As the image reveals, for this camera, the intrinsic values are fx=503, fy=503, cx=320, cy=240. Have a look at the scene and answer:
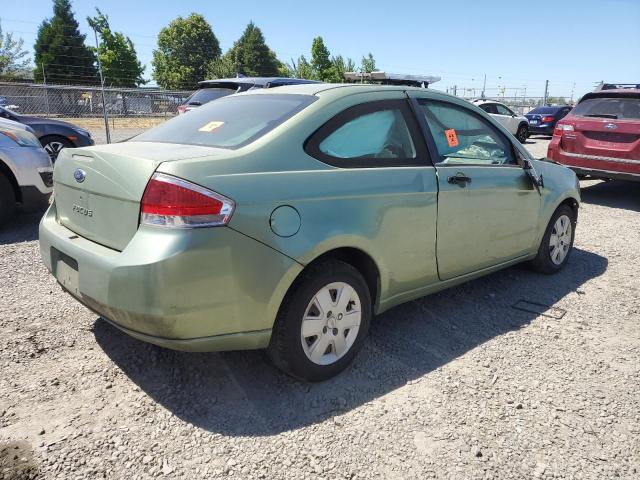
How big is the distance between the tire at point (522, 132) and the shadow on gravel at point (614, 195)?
9251 mm

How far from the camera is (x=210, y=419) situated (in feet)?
8.23

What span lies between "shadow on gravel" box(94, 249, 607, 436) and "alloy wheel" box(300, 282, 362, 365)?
0.20 metres

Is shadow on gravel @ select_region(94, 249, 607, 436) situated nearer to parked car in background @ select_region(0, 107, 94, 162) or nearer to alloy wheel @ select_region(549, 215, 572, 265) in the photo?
alloy wheel @ select_region(549, 215, 572, 265)

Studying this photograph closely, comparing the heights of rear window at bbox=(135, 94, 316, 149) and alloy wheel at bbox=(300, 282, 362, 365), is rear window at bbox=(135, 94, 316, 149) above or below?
above

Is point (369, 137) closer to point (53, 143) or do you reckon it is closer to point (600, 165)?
point (600, 165)

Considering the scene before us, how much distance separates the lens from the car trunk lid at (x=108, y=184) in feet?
7.86

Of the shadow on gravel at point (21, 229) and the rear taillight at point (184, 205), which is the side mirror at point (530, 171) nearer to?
the rear taillight at point (184, 205)

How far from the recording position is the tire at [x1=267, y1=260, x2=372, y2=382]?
2578mm

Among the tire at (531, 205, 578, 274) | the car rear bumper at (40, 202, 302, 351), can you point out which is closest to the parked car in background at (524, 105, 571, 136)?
the tire at (531, 205, 578, 274)

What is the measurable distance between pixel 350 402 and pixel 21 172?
4651 mm

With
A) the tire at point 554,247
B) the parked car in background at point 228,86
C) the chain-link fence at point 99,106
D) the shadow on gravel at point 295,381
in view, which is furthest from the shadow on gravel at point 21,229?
the chain-link fence at point 99,106

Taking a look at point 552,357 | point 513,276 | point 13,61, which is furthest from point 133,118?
point 13,61

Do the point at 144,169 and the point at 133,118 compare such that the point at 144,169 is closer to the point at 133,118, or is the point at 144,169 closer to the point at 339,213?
the point at 339,213

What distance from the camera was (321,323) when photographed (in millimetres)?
2715
